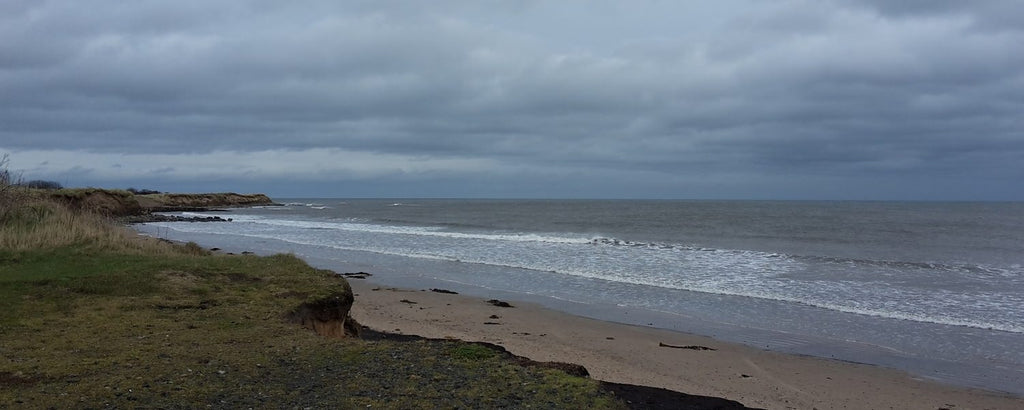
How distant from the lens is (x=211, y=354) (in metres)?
6.95

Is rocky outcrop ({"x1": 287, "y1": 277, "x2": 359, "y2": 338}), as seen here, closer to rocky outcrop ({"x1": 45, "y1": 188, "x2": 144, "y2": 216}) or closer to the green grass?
the green grass

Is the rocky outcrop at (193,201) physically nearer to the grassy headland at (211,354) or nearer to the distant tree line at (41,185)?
the distant tree line at (41,185)

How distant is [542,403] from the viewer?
5.85 metres

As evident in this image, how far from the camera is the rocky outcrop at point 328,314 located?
9.48m

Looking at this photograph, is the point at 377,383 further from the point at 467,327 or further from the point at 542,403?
the point at 467,327

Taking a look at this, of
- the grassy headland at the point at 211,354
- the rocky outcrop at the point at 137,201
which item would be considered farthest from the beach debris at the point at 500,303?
the rocky outcrop at the point at 137,201

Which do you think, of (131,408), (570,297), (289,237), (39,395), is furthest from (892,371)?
(289,237)

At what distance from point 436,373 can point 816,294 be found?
14.8 meters

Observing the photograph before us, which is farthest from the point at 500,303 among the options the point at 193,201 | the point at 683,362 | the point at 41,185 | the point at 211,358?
the point at 193,201

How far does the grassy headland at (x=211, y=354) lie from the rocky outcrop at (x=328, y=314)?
0.10 metres

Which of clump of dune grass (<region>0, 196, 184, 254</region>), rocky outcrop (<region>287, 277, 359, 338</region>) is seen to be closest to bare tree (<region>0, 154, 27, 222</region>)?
clump of dune grass (<region>0, 196, 184, 254</region>)

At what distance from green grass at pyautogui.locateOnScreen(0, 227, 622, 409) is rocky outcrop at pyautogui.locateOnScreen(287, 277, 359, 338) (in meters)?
0.17

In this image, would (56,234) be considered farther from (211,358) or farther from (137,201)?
(137,201)

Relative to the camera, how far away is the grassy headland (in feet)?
19.0
